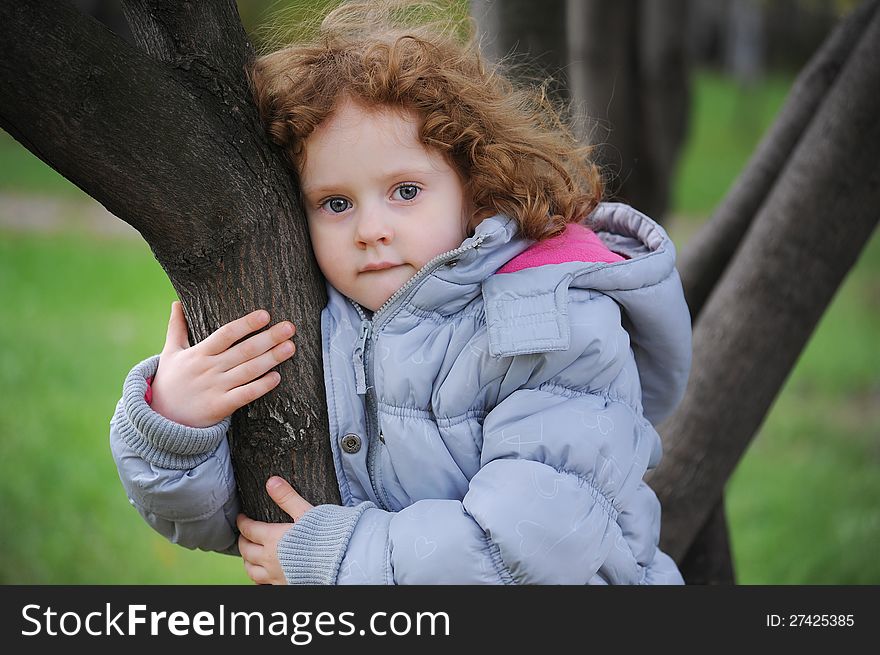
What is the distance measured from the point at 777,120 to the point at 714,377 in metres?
0.97

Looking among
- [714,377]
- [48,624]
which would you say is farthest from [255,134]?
[714,377]

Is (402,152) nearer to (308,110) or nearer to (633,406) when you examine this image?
(308,110)

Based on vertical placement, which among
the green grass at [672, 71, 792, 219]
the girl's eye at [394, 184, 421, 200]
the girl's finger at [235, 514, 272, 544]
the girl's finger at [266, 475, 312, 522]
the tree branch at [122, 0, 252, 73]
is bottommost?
the girl's finger at [235, 514, 272, 544]

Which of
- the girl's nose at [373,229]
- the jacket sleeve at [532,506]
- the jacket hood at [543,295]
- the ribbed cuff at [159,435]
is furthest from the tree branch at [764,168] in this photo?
the ribbed cuff at [159,435]

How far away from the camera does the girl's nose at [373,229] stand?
172 cm

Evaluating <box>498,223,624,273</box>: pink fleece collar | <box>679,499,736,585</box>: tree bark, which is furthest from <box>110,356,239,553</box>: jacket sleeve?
<box>679,499,736,585</box>: tree bark

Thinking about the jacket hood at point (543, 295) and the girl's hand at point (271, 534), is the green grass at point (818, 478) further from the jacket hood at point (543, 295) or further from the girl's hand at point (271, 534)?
the girl's hand at point (271, 534)

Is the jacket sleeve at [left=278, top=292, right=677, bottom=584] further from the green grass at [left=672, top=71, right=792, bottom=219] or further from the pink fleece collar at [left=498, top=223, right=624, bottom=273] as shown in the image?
the green grass at [left=672, top=71, right=792, bottom=219]

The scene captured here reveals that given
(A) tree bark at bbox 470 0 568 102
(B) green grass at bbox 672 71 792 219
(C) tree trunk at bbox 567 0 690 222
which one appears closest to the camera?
(A) tree bark at bbox 470 0 568 102

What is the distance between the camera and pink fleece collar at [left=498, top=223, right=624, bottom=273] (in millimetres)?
1799

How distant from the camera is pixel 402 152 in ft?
5.78

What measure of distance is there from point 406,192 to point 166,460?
26.2 inches

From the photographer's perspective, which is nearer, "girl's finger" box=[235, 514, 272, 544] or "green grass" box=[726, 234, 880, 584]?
"girl's finger" box=[235, 514, 272, 544]

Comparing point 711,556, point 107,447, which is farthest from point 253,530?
point 107,447
